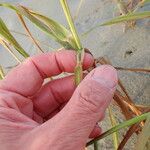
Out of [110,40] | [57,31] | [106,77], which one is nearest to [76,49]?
[57,31]

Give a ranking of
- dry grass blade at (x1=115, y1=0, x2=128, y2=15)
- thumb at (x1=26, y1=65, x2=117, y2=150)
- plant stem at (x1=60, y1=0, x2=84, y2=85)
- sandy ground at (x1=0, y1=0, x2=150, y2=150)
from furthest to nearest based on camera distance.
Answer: dry grass blade at (x1=115, y1=0, x2=128, y2=15) → sandy ground at (x1=0, y1=0, x2=150, y2=150) → plant stem at (x1=60, y1=0, x2=84, y2=85) → thumb at (x1=26, y1=65, x2=117, y2=150)

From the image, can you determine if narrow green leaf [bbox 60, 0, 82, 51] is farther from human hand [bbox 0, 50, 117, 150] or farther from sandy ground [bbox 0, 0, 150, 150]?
sandy ground [bbox 0, 0, 150, 150]

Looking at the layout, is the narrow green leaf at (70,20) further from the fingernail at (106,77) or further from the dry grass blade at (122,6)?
the dry grass blade at (122,6)

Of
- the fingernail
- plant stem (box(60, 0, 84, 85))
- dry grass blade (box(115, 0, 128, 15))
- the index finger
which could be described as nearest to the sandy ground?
dry grass blade (box(115, 0, 128, 15))

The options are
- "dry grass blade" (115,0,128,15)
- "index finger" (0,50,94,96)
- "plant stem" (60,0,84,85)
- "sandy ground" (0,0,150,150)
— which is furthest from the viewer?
"dry grass blade" (115,0,128,15)

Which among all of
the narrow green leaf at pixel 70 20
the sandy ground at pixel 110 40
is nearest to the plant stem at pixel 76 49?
the narrow green leaf at pixel 70 20

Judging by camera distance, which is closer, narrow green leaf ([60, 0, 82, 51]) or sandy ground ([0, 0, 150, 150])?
narrow green leaf ([60, 0, 82, 51])

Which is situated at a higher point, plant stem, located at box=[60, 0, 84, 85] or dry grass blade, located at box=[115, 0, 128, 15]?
plant stem, located at box=[60, 0, 84, 85]
